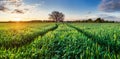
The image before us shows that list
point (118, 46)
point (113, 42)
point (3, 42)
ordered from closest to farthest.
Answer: point (118, 46) < point (113, 42) < point (3, 42)

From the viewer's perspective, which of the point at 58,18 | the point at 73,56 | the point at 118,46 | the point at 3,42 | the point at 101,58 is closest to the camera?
the point at 101,58

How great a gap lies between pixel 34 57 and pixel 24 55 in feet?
1.29

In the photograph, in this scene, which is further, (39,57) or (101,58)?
(39,57)

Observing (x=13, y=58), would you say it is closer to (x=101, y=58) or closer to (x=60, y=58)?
(x=60, y=58)

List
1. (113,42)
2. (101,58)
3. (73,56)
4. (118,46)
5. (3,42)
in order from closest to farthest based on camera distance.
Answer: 1. (101,58)
2. (73,56)
3. (118,46)
4. (113,42)
5. (3,42)

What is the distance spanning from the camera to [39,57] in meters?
7.27

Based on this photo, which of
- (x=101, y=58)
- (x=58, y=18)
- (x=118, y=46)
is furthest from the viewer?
(x=58, y=18)

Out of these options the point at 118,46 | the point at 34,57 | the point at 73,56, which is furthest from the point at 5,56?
the point at 118,46

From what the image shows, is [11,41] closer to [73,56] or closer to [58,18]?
[73,56]

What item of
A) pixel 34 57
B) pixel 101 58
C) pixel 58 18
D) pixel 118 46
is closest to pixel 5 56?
pixel 34 57

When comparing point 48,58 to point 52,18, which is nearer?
point 48,58

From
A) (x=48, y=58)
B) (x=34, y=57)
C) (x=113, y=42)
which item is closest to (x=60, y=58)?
(x=48, y=58)

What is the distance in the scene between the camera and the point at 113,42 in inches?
415

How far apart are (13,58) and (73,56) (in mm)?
1899
